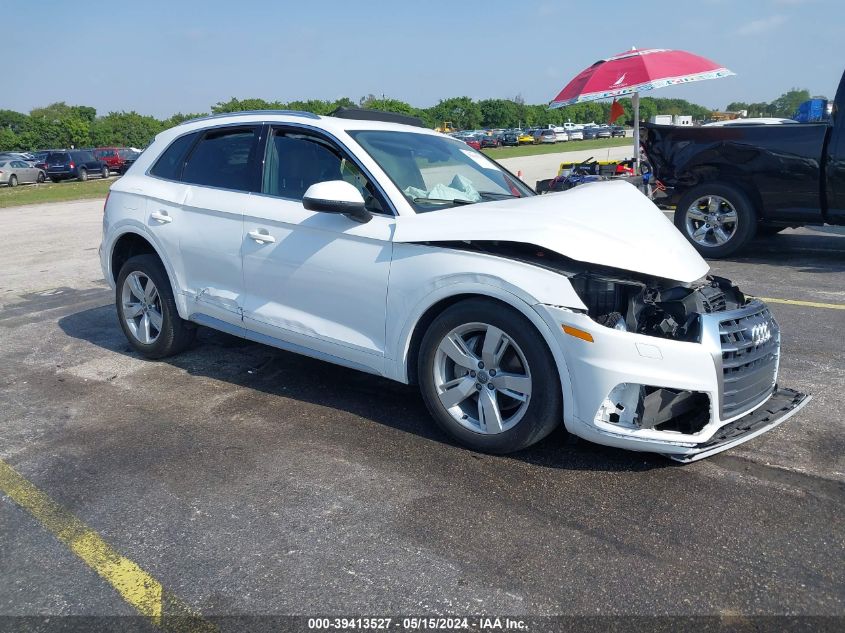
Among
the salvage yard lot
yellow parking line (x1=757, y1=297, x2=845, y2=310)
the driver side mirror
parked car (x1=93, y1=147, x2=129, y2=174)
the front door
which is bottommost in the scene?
the salvage yard lot

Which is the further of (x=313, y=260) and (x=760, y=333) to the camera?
(x=313, y=260)

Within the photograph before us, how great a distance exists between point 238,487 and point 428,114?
91.4 m

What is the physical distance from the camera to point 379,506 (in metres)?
3.46

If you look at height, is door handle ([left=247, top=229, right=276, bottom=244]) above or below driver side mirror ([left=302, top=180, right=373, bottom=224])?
below

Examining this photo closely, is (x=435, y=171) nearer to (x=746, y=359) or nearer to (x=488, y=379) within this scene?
(x=488, y=379)

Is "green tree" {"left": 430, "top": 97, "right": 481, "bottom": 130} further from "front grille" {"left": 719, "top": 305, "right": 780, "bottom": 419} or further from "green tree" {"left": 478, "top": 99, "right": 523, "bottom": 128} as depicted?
"front grille" {"left": 719, "top": 305, "right": 780, "bottom": 419}

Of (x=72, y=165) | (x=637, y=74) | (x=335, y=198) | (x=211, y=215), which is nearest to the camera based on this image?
(x=335, y=198)

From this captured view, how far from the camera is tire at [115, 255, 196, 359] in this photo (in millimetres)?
5500

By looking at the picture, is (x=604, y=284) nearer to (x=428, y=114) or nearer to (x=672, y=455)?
(x=672, y=455)

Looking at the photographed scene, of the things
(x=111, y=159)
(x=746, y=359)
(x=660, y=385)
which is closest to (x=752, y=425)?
Result: (x=746, y=359)

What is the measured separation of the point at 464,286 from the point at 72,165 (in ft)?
126

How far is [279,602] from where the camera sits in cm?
279

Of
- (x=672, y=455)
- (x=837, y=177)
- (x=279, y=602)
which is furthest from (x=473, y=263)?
(x=837, y=177)

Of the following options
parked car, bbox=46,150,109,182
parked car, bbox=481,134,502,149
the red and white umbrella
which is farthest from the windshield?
parked car, bbox=481,134,502,149
